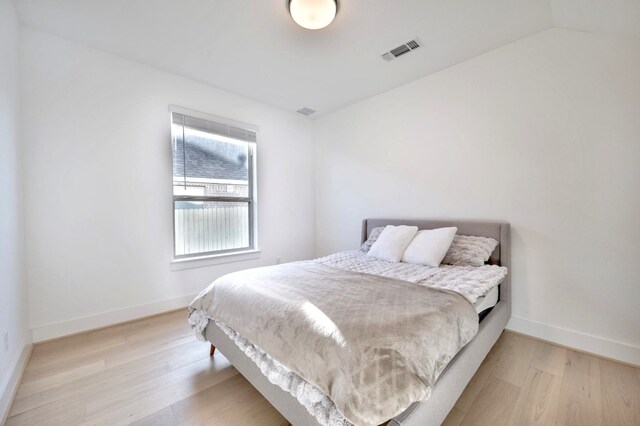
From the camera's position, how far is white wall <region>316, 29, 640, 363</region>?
1.90 m

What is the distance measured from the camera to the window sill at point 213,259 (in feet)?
9.56

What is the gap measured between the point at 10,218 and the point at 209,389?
1816 mm

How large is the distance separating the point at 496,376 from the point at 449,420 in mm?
628

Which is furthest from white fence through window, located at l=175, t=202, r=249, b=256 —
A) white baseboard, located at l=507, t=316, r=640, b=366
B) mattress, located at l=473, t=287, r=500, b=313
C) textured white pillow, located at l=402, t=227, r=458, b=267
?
white baseboard, located at l=507, t=316, r=640, b=366

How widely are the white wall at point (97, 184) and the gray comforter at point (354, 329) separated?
1.27 m

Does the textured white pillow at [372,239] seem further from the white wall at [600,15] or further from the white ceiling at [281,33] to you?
the white wall at [600,15]

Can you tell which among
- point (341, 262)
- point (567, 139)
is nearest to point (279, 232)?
point (341, 262)

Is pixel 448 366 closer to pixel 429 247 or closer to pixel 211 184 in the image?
pixel 429 247

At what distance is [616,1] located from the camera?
1.63m

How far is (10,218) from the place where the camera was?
68.6 inches

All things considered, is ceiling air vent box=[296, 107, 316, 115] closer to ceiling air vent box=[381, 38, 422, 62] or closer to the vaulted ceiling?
the vaulted ceiling

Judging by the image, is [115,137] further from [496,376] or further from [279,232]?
[496,376]

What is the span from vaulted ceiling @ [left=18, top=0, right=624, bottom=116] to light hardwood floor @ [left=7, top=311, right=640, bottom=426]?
2711 millimetres

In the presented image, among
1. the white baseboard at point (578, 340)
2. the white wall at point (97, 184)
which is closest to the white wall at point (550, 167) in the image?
the white baseboard at point (578, 340)
